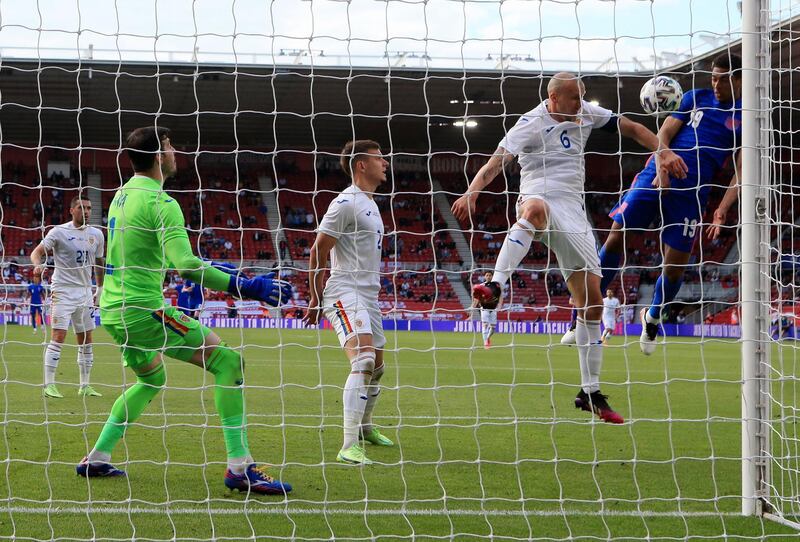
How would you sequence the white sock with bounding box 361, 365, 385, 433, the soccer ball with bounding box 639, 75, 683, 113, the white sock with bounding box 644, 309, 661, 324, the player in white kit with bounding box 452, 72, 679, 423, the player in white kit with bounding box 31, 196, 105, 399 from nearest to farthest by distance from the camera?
the player in white kit with bounding box 452, 72, 679, 423
the soccer ball with bounding box 639, 75, 683, 113
the white sock with bounding box 361, 365, 385, 433
the white sock with bounding box 644, 309, 661, 324
the player in white kit with bounding box 31, 196, 105, 399

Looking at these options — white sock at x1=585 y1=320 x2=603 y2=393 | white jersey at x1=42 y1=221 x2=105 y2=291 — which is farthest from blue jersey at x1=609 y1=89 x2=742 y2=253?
white jersey at x1=42 y1=221 x2=105 y2=291

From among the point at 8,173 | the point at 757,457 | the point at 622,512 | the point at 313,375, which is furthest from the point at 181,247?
the point at 8,173

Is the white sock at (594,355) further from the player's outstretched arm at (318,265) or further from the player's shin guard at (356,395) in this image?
the player's outstretched arm at (318,265)

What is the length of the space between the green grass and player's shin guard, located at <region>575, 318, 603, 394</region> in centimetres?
26

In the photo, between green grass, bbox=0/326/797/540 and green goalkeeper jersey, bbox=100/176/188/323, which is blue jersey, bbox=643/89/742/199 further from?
green goalkeeper jersey, bbox=100/176/188/323

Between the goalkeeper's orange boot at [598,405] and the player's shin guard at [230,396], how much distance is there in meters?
2.36

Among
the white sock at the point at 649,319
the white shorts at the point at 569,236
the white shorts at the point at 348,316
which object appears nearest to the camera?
the white shorts at the point at 569,236

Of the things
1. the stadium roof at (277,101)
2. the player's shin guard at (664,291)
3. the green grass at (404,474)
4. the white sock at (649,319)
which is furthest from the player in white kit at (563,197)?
the stadium roof at (277,101)

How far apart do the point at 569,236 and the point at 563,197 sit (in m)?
0.28

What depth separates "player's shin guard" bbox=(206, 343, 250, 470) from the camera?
534 centimetres

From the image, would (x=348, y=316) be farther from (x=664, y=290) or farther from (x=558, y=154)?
(x=664, y=290)

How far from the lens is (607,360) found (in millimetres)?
18906

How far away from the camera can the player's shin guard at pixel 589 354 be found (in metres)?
6.18

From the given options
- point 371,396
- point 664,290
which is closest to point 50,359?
point 371,396
